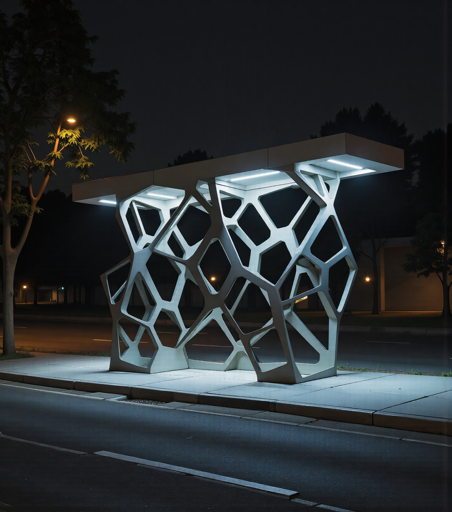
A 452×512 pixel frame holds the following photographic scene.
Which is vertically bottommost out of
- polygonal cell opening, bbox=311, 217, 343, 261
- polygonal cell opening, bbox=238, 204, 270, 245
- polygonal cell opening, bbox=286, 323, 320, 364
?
polygonal cell opening, bbox=286, 323, 320, 364

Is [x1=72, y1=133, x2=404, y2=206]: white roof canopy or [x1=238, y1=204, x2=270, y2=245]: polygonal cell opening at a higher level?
[x1=238, y1=204, x2=270, y2=245]: polygonal cell opening

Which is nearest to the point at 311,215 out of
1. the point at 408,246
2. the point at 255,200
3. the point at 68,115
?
the point at 408,246

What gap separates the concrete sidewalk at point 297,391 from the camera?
26.9 ft

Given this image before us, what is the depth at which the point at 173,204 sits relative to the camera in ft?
47.2

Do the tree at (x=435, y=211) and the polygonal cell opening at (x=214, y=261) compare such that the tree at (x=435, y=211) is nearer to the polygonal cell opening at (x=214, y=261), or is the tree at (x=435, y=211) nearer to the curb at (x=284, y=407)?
the polygonal cell opening at (x=214, y=261)

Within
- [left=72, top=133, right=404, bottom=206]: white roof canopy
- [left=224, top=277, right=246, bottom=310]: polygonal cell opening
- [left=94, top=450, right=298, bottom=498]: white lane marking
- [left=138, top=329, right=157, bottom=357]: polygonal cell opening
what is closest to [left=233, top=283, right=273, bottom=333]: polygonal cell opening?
[left=224, top=277, right=246, bottom=310]: polygonal cell opening

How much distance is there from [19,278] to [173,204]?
51.7 m

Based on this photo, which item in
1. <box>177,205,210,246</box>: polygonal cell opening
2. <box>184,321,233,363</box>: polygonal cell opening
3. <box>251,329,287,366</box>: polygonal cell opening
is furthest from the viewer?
<box>177,205,210,246</box>: polygonal cell opening

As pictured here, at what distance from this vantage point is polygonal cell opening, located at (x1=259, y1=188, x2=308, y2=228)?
41.2 meters

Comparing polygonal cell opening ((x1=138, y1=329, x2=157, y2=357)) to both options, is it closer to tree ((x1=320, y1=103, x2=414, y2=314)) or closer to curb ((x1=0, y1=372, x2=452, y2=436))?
curb ((x1=0, y1=372, x2=452, y2=436))

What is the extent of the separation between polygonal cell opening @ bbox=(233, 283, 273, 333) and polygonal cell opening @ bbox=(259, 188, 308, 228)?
5351 mm

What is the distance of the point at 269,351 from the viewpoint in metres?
18.6

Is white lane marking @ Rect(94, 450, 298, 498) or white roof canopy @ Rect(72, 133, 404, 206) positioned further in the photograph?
white roof canopy @ Rect(72, 133, 404, 206)

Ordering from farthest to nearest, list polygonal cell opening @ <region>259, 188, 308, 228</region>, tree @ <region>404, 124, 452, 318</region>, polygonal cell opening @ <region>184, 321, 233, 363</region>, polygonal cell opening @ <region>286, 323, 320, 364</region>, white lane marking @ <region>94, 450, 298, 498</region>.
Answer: polygonal cell opening @ <region>259, 188, 308, 228</region> < tree @ <region>404, 124, 452, 318</region> < polygonal cell opening @ <region>184, 321, 233, 363</region> < polygonal cell opening @ <region>286, 323, 320, 364</region> < white lane marking @ <region>94, 450, 298, 498</region>
